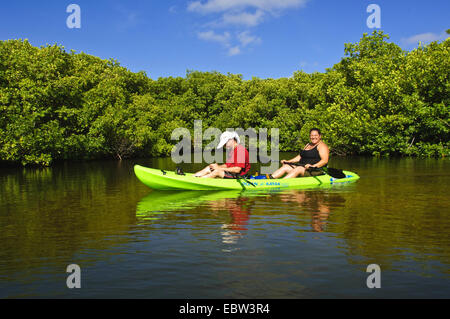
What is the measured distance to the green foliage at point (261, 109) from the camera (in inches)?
1214

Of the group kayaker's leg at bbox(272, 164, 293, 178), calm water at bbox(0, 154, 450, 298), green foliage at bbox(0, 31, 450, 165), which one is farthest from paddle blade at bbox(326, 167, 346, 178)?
green foliage at bbox(0, 31, 450, 165)

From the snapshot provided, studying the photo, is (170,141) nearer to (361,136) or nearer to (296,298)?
(361,136)

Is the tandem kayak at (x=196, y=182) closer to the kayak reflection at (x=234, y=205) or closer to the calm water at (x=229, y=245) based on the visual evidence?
the kayak reflection at (x=234, y=205)

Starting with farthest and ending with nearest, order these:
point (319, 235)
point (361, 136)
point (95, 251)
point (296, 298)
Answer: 1. point (361, 136)
2. point (319, 235)
3. point (95, 251)
4. point (296, 298)

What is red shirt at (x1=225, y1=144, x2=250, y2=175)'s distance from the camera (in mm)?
14392

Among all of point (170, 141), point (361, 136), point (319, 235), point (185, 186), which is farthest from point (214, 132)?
point (319, 235)

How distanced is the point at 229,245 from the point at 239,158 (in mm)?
7342

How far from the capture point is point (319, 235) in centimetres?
803

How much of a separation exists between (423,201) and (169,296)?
30.9 feet

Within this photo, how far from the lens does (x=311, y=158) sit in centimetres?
1617

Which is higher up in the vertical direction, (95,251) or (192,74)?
(192,74)

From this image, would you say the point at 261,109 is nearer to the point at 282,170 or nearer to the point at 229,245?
the point at 282,170

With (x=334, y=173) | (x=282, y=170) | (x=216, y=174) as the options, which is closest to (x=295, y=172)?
(x=282, y=170)

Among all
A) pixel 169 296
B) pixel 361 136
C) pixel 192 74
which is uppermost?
pixel 192 74
